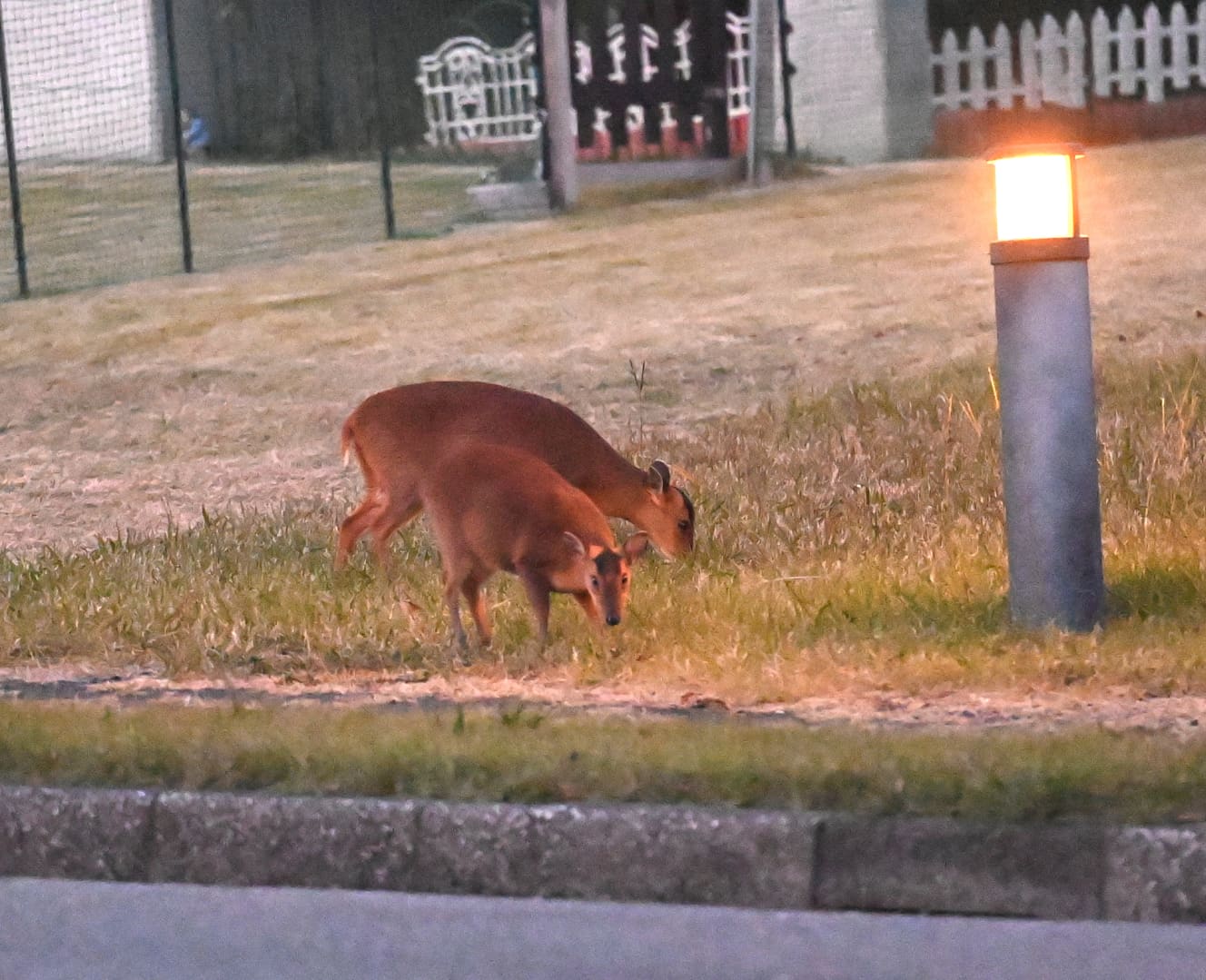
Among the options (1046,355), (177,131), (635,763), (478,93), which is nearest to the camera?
(635,763)

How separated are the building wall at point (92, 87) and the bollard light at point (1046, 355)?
20417mm

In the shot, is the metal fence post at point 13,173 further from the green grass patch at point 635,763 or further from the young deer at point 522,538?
the green grass patch at point 635,763

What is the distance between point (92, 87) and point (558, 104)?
9817mm

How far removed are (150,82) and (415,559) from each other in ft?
60.9

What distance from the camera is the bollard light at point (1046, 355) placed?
6367mm

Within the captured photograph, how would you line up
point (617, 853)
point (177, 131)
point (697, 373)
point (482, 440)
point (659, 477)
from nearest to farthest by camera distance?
point (617, 853), point (482, 440), point (659, 477), point (697, 373), point (177, 131)

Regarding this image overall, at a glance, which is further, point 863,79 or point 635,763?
point 863,79

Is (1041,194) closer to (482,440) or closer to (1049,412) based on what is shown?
(1049,412)

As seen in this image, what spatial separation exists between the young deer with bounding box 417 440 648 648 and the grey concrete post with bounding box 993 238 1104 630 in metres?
1.23

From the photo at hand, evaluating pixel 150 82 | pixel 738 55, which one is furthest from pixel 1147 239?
pixel 150 82

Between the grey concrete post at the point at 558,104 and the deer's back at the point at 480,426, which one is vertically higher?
the grey concrete post at the point at 558,104

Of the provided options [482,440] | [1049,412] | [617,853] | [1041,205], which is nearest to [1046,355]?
[1049,412]

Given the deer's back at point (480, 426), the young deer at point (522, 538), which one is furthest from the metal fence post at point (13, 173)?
the young deer at point (522, 538)

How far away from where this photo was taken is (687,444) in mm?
10602
